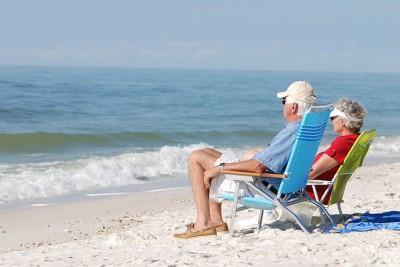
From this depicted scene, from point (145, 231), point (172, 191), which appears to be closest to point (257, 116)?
point (172, 191)

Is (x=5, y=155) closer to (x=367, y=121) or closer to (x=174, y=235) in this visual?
(x=174, y=235)

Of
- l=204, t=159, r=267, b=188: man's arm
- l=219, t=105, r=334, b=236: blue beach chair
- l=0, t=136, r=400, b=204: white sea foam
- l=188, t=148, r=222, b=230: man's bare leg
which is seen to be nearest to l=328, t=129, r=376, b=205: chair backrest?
l=219, t=105, r=334, b=236: blue beach chair

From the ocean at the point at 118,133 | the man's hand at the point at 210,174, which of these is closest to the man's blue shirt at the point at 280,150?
the man's hand at the point at 210,174

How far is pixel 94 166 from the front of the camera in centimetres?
1359

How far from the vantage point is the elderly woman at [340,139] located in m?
6.50

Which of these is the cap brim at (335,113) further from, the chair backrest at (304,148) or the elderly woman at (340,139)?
the chair backrest at (304,148)

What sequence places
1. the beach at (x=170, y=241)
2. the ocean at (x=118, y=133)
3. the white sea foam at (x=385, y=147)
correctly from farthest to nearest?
the white sea foam at (x=385, y=147) → the ocean at (x=118, y=133) → the beach at (x=170, y=241)

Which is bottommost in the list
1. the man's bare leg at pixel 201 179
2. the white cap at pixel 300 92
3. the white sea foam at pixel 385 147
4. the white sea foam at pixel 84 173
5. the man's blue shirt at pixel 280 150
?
the white sea foam at pixel 385 147

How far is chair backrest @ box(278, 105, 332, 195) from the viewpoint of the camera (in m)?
5.86

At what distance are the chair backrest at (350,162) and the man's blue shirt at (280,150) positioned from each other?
0.56 meters

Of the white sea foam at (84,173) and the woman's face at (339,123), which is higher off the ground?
the woman's face at (339,123)

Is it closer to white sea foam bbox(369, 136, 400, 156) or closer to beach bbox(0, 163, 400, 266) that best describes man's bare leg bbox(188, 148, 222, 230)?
beach bbox(0, 163, 400, 266)

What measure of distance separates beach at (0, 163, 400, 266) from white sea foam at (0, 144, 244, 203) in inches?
70.3

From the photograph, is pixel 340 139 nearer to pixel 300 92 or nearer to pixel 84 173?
pixel 300 92
